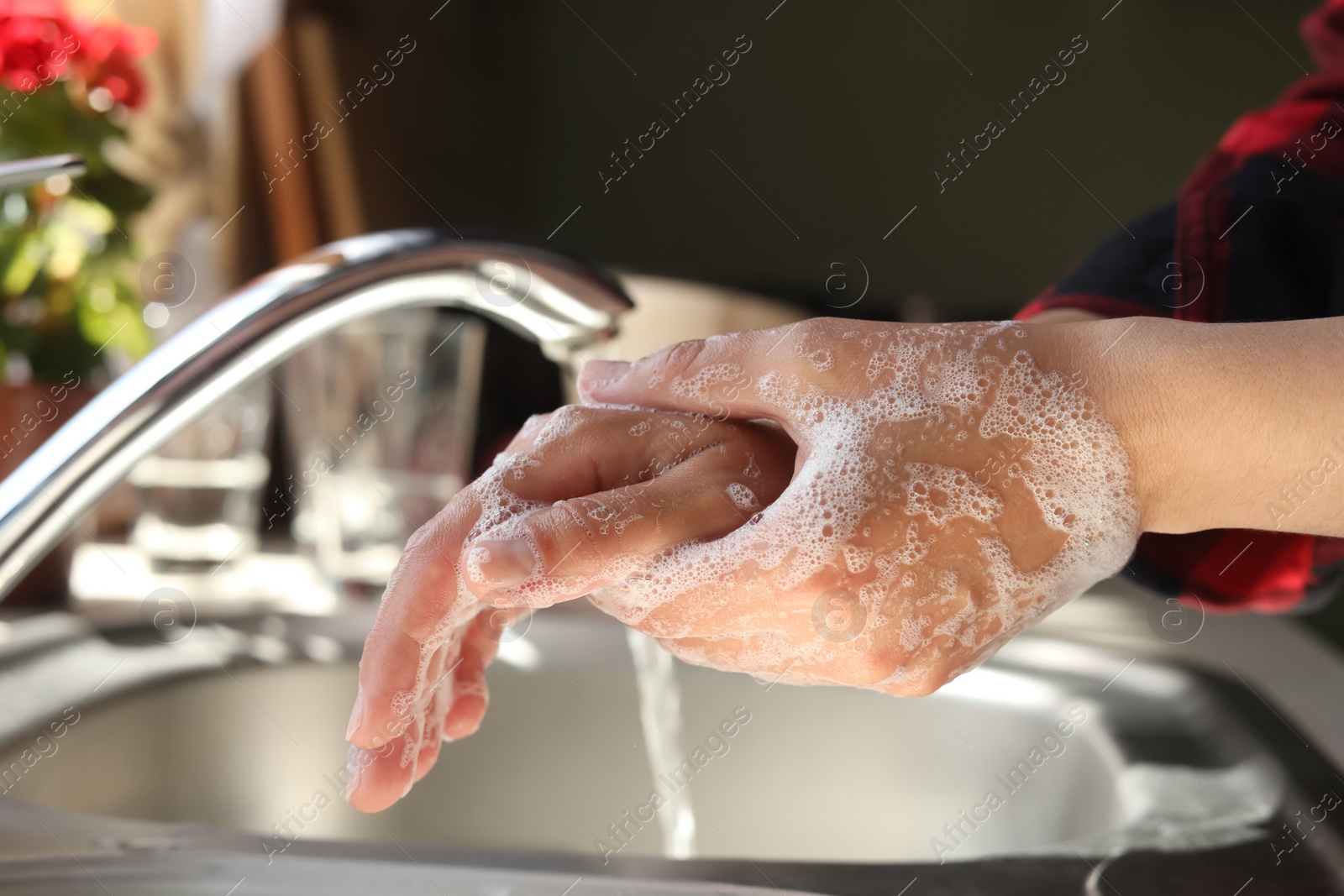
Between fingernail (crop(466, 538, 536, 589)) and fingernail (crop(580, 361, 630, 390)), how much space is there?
0.10 m

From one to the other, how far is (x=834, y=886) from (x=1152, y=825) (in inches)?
7.0

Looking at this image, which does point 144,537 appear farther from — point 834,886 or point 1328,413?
point 1328,413

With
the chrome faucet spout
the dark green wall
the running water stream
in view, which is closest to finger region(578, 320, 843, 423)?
the chrome faucet spout

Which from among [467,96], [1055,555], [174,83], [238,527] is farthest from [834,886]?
[467,96]

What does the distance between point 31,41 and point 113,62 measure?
71 millimetres

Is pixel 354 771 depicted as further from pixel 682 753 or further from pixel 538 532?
pixel 682 753

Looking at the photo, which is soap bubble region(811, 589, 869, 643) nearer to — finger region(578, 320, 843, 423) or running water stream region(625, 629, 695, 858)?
finger region(578, 320, 843, 423)

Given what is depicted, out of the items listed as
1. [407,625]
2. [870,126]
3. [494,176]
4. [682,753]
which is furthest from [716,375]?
[870,126]

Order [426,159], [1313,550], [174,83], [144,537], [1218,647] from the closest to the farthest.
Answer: [1313,550] → [1218,647] → [144,537] → [174,83] → [426,159]

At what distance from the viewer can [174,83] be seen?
0.97 meters

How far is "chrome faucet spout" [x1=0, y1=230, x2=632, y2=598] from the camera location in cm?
40

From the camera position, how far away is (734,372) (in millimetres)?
321

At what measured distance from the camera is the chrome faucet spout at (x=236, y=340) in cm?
40

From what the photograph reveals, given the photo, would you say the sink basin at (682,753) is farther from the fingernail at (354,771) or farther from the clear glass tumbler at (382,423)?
the fingernail at (354,771)
